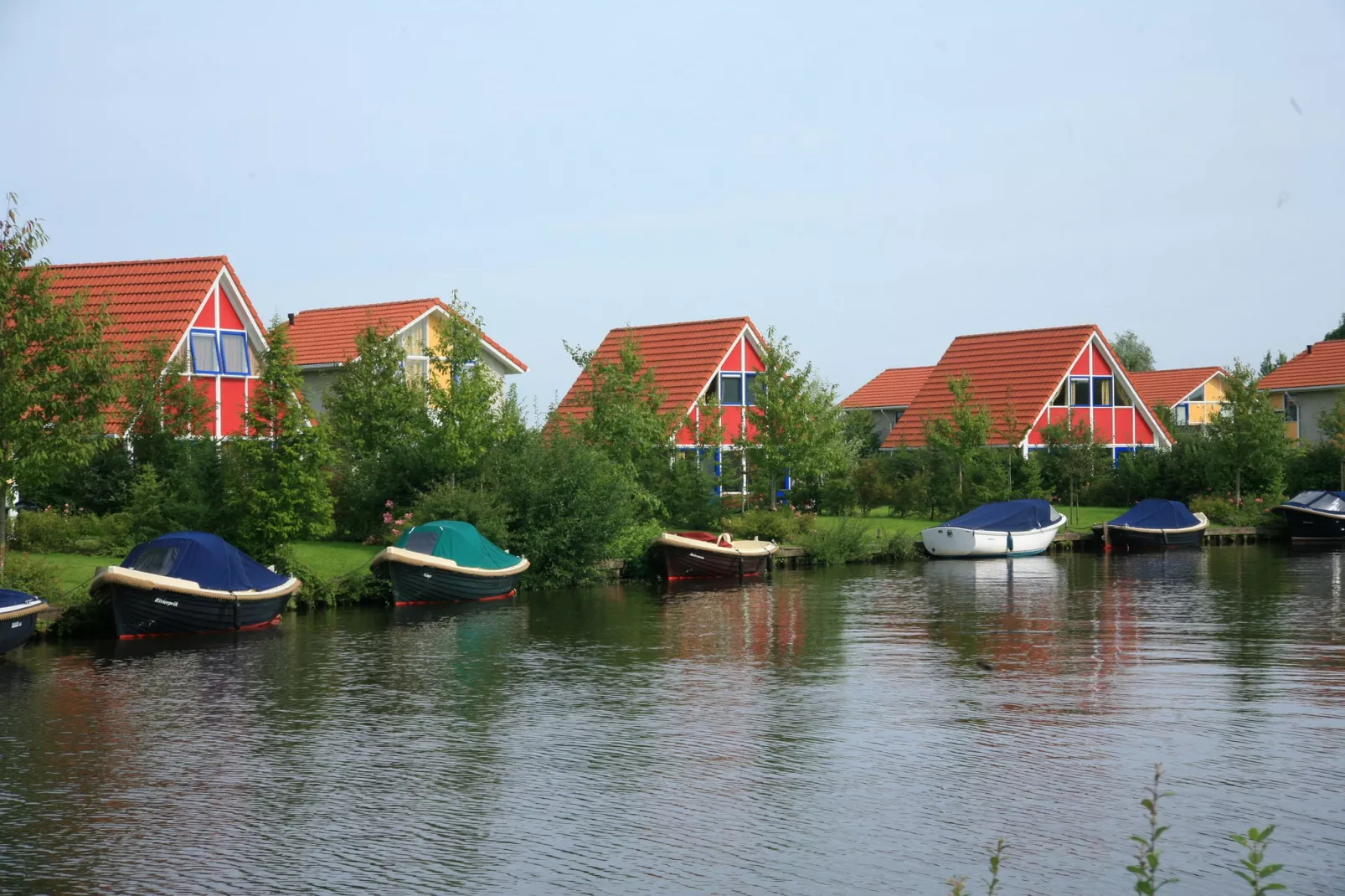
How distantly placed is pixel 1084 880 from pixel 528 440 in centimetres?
3084

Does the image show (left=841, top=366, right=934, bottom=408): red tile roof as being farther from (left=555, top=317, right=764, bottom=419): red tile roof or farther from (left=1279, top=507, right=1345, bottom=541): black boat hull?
(left=1279, top=507, right=1345, bottom=541): black boat hull

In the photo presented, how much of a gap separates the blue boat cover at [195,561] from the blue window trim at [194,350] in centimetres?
1868

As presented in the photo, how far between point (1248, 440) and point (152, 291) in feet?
137

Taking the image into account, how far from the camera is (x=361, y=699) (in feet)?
71.9

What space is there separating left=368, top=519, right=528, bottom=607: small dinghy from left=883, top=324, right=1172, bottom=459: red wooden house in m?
33.9

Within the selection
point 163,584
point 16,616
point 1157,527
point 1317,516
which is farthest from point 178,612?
point 1317,516

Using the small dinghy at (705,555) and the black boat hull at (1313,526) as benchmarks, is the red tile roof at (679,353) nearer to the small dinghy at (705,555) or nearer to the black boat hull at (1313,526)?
the small dinghy at (705,555)

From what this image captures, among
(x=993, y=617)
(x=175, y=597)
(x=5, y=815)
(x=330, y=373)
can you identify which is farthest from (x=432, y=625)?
(x=330, y=373)

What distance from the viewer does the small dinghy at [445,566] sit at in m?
34.9

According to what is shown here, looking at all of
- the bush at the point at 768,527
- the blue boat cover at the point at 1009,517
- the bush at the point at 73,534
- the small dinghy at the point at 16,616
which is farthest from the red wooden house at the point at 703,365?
the small dinghy at the point at 16,616

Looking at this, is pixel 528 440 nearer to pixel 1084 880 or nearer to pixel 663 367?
pixel 663 367

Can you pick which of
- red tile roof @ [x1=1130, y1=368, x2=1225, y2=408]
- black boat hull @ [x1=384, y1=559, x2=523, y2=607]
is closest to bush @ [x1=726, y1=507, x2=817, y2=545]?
black boat hull @ [x1=384, y1=559, x2=523, y2=607]

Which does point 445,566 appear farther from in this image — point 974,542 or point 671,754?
point 974,542

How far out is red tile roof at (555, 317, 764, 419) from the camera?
60.8m
